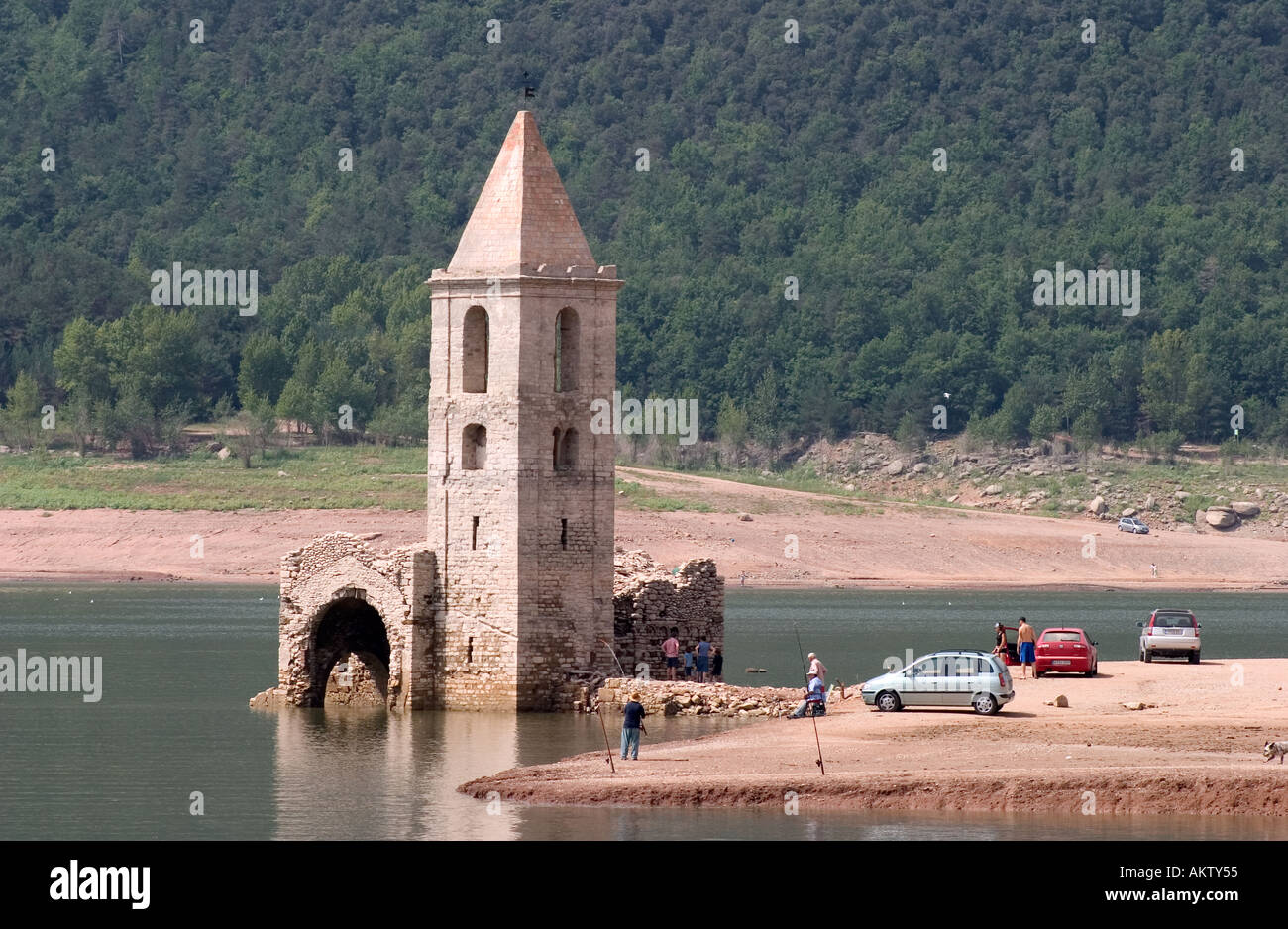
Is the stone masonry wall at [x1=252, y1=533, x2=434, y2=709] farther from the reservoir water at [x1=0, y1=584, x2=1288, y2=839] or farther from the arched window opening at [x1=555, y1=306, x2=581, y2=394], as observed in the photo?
the arched window opening at [x1=555, y1=306, x2=581, y2=394]

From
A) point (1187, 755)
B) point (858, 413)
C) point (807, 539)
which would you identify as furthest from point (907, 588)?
point (1187, 755)

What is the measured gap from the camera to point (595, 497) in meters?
44.5

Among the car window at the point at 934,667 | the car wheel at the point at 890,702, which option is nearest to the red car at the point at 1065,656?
the car window at the point at 934,667

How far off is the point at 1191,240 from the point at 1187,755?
122005mm

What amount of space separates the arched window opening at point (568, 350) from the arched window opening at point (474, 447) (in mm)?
1435

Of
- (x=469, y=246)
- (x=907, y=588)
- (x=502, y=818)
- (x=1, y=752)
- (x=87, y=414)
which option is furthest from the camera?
(x=87, y=414)

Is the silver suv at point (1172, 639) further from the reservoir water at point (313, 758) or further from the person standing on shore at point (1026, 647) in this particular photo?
the reservoir water at point (313, 758)

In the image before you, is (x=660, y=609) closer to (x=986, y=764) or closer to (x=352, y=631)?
(x=352, y=631)

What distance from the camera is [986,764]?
3481 centimetres

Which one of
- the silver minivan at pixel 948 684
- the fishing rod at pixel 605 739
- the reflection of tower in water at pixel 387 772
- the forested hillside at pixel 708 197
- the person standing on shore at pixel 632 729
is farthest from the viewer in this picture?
the forested hillside at pixel 708 197

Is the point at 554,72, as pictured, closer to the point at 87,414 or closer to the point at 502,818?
the point at 87,414

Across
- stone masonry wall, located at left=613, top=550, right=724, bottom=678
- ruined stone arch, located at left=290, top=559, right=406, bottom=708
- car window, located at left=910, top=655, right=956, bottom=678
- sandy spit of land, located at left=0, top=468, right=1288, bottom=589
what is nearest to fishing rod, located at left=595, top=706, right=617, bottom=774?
stone masonry wall, located at left=613, top=550, right=724, bottom=678

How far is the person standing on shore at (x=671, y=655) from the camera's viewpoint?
47.0 metres

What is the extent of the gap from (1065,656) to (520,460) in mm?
9513
